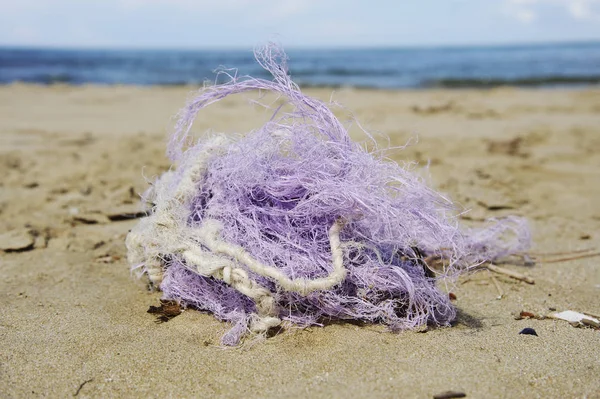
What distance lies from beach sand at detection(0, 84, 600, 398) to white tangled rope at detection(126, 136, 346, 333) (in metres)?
0.19

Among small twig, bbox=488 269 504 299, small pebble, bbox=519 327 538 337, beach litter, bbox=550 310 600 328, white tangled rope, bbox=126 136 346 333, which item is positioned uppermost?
white tangled rope, bbox=126 136 346 333

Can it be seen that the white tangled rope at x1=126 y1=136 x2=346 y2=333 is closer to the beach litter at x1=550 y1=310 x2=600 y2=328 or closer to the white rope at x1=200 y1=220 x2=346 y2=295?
the white rope at x1=200 y1=220 x2=346 y2=295

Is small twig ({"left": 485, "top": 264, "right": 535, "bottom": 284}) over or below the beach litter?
below

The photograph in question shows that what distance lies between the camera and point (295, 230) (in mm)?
2273

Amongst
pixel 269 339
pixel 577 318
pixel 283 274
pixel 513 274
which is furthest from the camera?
pixel 513 274

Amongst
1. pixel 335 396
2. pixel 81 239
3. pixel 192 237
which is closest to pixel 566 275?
pixel 335 396

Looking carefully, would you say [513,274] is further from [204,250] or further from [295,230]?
[204,250]

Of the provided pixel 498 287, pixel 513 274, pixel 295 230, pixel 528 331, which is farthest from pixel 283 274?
pixel 513 274

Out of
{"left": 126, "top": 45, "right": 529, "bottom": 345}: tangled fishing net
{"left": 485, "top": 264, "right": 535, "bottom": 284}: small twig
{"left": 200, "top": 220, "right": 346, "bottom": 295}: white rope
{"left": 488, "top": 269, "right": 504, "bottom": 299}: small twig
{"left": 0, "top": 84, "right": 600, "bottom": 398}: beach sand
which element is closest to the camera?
{"left": 0, "top": 84, "right": 600, "bottom": 398}: beach sand

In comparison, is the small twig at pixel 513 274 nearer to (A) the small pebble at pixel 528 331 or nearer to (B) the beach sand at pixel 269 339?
(B) the beach sand at pixel 269 339

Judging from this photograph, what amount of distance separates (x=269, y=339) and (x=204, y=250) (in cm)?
45

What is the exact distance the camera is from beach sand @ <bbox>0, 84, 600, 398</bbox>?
186 centimetres

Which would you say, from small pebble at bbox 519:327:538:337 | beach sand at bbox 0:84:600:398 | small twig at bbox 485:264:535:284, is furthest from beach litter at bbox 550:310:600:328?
small twig at bbox 485:264:535:284

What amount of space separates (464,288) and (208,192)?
140cm
